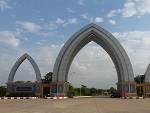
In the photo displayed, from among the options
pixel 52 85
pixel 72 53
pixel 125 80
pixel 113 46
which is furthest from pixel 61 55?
pixel 125 80

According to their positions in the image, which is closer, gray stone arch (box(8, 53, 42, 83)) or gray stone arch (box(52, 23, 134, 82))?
gray stone arch (box(52, 23, 134, 82))

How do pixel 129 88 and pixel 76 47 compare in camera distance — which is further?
pixel 76 47

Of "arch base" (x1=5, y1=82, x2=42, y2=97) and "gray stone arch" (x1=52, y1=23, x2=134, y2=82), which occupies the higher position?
"gray stone arch" (x1=52, y1=23, x2=134, y2=82)

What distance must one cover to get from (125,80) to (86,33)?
12303mm

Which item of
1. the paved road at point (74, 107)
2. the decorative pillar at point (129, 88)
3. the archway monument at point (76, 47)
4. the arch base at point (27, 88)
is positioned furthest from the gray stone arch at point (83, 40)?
the paved road at point (74, 107)

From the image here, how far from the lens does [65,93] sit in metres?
47.7

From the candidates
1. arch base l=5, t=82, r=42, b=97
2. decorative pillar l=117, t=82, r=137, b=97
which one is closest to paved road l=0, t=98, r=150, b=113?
decorative pillar l=117, t=82, r=137, b=97

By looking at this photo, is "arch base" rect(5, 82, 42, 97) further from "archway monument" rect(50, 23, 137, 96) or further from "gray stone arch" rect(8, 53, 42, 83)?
"archway monument" rect(50, 23, 137, 96)

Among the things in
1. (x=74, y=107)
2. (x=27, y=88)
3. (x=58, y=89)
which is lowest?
(x=74, y=107)

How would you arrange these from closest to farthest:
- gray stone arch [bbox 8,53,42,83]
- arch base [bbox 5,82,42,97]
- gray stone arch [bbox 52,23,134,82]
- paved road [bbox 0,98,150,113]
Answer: paved road [bbox 0,98,150,113], arch base [bbox 5,82,42,97], gray stone arch [bbox 52,23,134,82], gray stone arch [bbox 8,53,42,83]

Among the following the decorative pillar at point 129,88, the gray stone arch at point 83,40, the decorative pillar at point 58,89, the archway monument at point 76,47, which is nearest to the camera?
the decorative pillar at point 129,88

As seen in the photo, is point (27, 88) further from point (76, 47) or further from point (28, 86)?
point (76, 47)

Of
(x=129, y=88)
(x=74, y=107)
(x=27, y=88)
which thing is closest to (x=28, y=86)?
(x=27, y=88)

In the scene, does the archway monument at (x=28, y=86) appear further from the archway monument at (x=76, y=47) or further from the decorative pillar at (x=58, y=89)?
the archway monument at (x=76, y=47)
